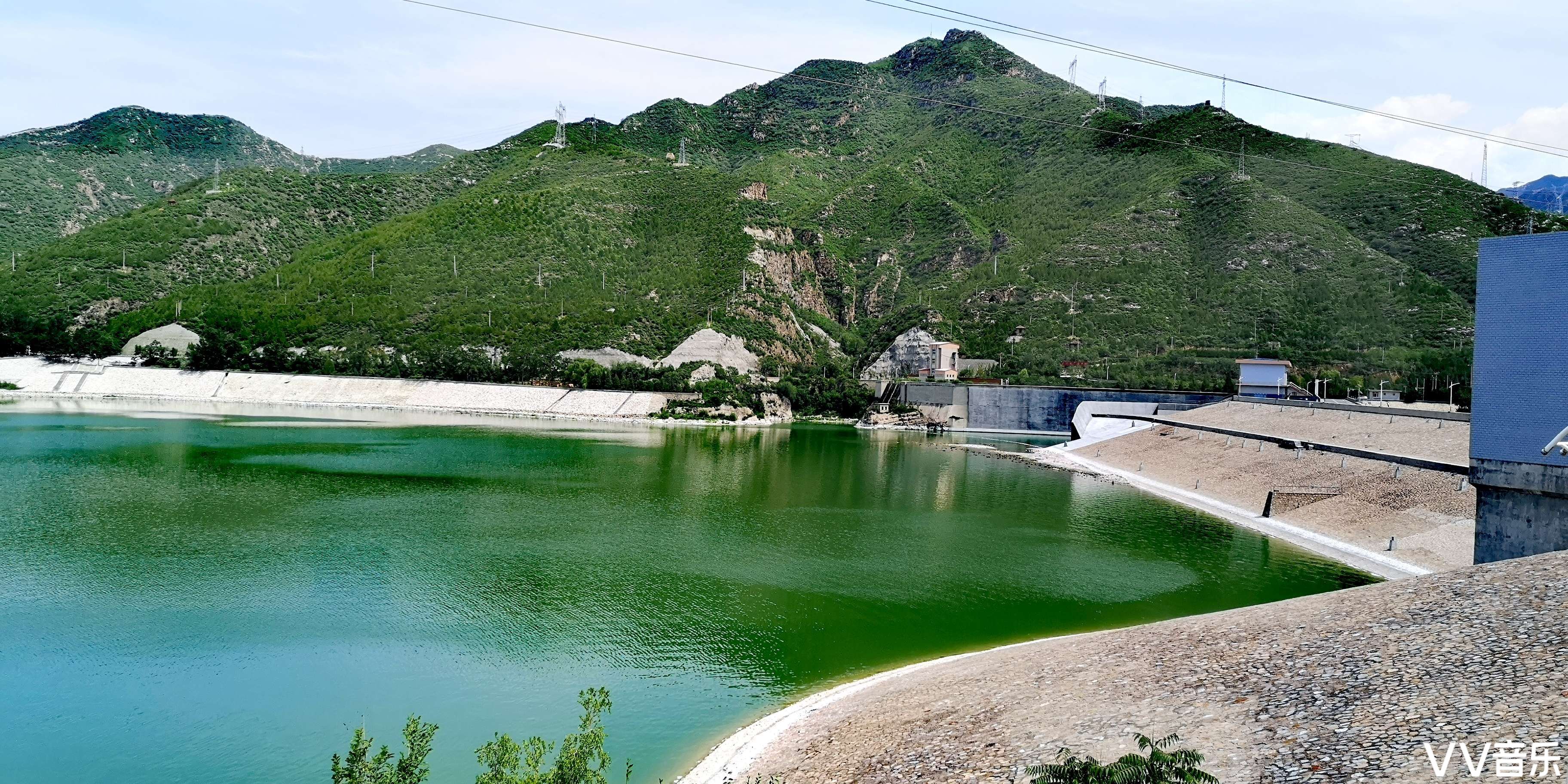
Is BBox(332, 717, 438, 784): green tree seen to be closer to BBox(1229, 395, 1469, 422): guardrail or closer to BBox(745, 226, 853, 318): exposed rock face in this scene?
BBox(1229, 395, 1469, 422): guardrail

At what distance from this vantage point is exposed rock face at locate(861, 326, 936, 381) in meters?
81.8

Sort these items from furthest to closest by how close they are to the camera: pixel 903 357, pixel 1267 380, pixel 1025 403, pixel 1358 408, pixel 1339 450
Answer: pixel 903 357 → pixel 1025 403 → pixel 1267 380 → pixel 1358 408 → pixel 1339 450

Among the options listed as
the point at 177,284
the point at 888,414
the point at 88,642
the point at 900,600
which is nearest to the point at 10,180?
the point at 177,284

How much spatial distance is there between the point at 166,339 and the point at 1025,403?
74293mm

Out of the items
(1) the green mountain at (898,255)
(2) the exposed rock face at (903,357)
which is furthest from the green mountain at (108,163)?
(2) the exposed rock face at (903,357)

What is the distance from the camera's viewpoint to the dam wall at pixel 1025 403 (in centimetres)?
6041

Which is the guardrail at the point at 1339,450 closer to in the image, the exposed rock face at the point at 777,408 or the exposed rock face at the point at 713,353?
the exposed rock face at the point at 777,408

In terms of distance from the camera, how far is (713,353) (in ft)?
245

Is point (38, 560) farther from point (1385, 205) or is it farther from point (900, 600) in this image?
point (1385, 205)

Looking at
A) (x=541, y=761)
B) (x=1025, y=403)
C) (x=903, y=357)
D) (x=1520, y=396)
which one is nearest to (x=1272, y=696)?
(x=541, y=761)

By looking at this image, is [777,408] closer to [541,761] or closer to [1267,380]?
[1267,380]

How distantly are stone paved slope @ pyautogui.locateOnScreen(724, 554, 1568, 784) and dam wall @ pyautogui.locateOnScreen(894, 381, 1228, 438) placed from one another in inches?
2015

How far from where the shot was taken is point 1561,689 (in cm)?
752

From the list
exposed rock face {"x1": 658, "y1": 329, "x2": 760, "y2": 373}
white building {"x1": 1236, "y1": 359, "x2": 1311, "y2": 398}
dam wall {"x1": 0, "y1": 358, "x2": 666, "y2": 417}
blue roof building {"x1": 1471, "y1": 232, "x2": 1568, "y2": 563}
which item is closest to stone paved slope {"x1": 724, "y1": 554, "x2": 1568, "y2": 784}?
blue roof building {"x1": 1471, "y1": 232, "x2": 1568, "y2": 563}
